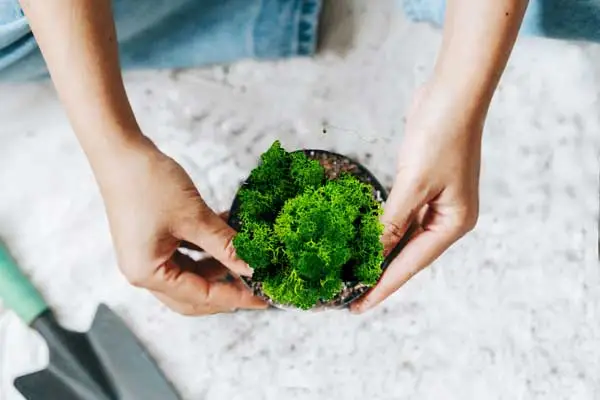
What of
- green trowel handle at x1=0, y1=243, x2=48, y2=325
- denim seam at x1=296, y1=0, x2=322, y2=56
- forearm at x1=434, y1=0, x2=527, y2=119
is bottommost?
green trowel handle at x1=0, y1=243, x2=48, y2=325

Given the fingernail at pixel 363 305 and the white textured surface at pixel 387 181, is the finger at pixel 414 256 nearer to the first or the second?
the fingernail at pixel 363 305

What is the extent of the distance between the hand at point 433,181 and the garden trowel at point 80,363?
0.94 feet

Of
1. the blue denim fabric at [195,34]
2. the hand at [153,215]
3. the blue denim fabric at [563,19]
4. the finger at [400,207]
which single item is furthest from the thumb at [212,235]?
the blue denim fabric at [563,19]

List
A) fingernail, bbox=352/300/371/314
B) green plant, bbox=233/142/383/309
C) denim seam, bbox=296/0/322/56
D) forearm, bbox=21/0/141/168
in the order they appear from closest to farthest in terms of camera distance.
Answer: green plant, bbox=233/142/383/309 < forearm, bbox=21/0/141/168 < fingernail, bbox=352/300/371/314 < denim seam, bbox=296/0/322/56

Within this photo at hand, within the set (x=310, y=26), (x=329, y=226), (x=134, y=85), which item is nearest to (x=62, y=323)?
(x=134, y=85)

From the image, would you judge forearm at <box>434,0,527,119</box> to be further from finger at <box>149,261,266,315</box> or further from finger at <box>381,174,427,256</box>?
finger at <box>149,261,266,315</box>

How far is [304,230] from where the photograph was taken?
1.23 ft

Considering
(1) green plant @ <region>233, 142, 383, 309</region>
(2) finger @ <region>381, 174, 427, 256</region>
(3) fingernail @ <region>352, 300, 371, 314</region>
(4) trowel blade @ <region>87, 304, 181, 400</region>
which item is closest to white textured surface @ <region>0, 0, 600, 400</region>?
(4) trowel blade @ <region>87, 304, 181, 400</region>

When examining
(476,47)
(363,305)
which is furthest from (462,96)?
(363,305)

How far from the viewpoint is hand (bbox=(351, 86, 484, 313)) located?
547 millimetres

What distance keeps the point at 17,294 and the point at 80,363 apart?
0.09 metres

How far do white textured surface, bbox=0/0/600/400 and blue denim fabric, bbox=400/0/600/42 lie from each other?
0.10 m

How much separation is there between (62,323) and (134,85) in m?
0.25

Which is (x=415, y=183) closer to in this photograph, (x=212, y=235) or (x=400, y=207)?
(x=400, y=207)
